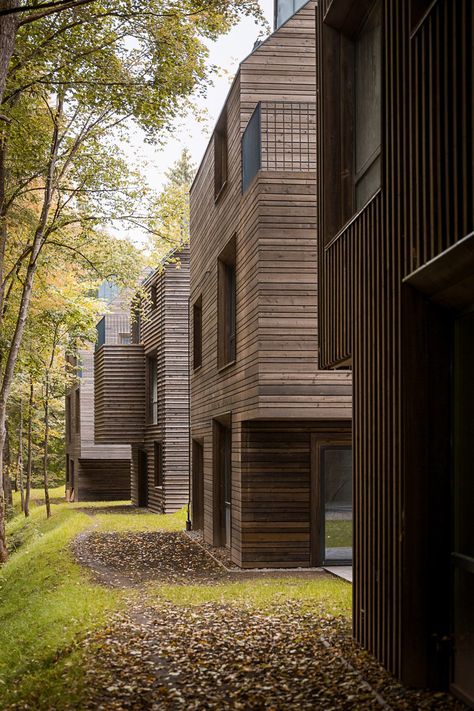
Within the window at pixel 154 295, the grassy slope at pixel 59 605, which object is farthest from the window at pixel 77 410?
the grassy slope at pixel 59 605

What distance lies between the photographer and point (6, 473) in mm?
33469

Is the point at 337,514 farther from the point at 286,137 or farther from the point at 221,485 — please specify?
the point at 286,137

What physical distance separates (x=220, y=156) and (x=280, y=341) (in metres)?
5.78

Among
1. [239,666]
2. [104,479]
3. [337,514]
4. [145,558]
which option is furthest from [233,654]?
[104,479]

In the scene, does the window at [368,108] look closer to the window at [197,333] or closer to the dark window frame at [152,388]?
the window at [197,333]

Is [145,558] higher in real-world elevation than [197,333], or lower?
lower

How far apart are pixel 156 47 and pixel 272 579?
7693mm

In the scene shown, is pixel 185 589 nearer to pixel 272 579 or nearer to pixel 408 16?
pixel 272 579

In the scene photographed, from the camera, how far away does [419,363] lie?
21.4 feet

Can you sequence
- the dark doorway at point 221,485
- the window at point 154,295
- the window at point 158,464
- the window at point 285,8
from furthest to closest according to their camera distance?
the window at point 154,295, the window at point 158,464, the dark doorway at point 221,485, the window at point 285,8

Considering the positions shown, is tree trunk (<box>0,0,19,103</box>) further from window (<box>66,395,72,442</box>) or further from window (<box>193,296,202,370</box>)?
window (<box>66,395,72,442</box>)

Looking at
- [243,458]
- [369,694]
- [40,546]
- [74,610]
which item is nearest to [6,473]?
[40,546]

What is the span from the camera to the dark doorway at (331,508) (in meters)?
13.6

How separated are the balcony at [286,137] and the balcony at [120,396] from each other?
15.0 m
